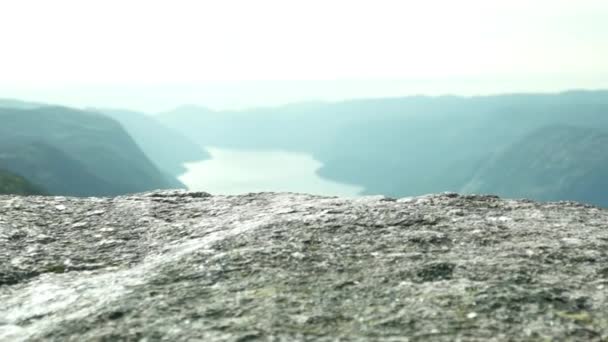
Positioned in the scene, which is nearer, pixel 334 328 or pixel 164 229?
pixel 334 328

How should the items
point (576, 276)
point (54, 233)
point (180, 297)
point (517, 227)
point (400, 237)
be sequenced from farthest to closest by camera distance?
point (54, 233) < point (517, 227) < point (400, 237) < point (576, 276) < point (180, 297)

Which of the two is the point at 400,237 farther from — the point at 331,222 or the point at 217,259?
the point at 217,259

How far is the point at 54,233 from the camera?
1120 cm

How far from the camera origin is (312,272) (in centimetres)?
818

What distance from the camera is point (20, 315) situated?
7.59 m

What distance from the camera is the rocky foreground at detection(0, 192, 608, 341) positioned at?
6.64 meters

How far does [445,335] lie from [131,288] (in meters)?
4.01

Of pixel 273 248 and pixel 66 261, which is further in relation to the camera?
pixel 66 261

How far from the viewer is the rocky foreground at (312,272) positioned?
261 inches

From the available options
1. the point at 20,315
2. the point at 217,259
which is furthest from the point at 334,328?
the point at 20,315

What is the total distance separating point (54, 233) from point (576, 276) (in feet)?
28.9

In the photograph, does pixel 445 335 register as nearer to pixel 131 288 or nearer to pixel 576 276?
pixel 576 276

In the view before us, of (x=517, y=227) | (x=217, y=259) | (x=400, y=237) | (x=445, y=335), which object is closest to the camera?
(x=445, y=335)

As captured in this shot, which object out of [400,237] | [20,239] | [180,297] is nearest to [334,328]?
[180,297]
